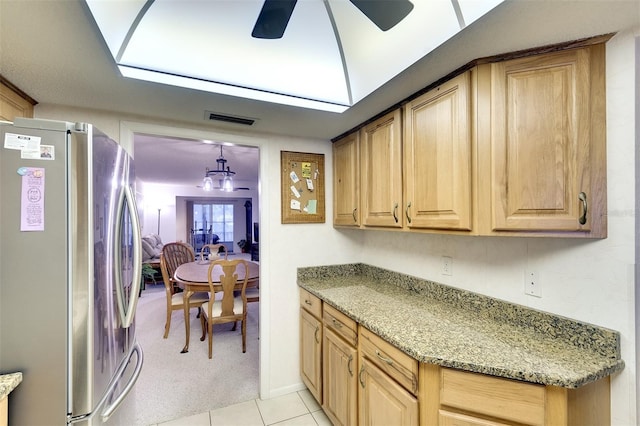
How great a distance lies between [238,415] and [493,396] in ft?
5.97

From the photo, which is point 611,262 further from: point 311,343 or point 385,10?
point 311,343

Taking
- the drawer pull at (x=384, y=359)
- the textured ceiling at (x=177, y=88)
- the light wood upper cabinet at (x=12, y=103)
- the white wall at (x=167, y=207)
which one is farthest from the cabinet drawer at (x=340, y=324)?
the white wall at (x=167, y=207)

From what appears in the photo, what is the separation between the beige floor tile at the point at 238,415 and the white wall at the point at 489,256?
150mm

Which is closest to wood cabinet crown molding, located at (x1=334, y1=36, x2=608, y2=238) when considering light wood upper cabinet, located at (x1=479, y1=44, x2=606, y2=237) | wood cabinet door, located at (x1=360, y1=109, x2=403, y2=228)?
light wood upper cabinet, located at (x1=479, y1=44, x2=606, y2=237)

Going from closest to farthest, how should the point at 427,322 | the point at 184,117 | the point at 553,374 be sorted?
the point at 553,374, the point at 427,322, the point at 184,117

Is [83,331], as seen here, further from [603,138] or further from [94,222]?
[603,138]

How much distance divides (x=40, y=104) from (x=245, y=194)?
25.6ft

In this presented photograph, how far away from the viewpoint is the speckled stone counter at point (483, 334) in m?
1.01

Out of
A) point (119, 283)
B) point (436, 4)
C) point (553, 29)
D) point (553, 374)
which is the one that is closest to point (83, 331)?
point (119, 283)

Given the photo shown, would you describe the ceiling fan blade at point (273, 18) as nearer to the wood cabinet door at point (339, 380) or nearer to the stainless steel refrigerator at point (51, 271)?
the stainless steel refrigerator at point (51, 271)

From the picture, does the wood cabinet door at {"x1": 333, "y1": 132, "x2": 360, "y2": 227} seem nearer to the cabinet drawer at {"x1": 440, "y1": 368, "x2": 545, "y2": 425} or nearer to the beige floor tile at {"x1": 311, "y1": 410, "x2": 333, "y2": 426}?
the cabinet drawer at {"x1": 440, "y1": 368, "x2": 545, "y2": 425}

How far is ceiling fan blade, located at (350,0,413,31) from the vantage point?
0.96 metres

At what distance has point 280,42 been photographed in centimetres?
138

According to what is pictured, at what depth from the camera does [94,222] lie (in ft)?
3.60
